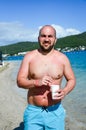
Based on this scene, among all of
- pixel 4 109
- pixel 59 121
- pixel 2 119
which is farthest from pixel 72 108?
pixel 59 121

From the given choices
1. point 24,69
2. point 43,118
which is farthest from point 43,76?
point 43,118

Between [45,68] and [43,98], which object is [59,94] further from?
[45,68]

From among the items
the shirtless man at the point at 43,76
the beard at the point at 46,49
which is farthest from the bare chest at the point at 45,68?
the beard at the point at 46,49

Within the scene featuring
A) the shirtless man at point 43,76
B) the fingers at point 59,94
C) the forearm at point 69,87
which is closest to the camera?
the fingers at point 59,94

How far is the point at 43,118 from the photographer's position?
532cm

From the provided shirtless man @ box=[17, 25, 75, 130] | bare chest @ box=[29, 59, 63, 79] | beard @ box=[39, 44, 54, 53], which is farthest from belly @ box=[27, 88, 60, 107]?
beard @ box=[39, 44, 54, 53]

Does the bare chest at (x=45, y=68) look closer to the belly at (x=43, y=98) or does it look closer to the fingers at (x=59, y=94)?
the belly at (x=43, y=98)

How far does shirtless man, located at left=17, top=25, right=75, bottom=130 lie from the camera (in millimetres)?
5301

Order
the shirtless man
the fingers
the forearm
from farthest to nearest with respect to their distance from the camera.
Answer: the shirtless man, the forearm, the fingers

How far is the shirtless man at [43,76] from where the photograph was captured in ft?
17.4

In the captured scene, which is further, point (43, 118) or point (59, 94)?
point (43, 118)

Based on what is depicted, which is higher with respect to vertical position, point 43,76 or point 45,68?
point 45,68

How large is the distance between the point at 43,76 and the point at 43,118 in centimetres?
63

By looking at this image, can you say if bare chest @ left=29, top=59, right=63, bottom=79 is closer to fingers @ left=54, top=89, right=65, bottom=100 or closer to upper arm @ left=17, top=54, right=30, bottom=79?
upper arm @ left=17, top=54, right=30, bottom=79
